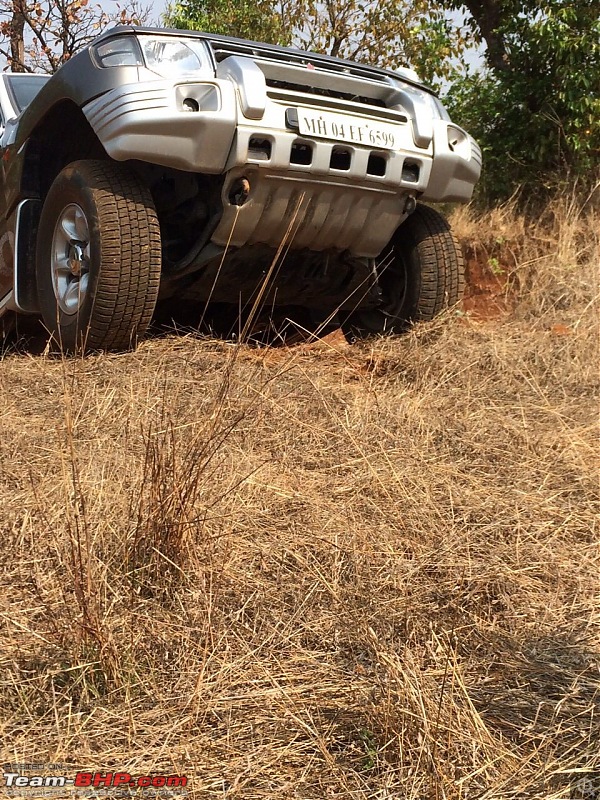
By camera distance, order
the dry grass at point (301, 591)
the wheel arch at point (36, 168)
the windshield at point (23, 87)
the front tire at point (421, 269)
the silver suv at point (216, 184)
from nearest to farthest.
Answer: the dry grass at point (301, 591), the silver suv at point (216, 184), the wheel arch at point (36, 168), the front tire at point (421, 269), the windshield at point (23, 87)

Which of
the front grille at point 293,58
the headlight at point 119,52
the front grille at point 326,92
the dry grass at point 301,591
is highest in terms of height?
the front grille at point 293,58

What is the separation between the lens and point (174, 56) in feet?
12.5

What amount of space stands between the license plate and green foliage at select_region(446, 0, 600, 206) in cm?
377

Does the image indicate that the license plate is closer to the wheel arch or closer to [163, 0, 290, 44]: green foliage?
the wheel arch

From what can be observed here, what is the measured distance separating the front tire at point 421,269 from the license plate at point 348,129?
79cm

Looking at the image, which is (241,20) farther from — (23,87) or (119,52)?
(119,52)

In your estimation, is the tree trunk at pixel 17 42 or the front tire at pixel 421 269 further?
the tree trunk at pixel 17 42

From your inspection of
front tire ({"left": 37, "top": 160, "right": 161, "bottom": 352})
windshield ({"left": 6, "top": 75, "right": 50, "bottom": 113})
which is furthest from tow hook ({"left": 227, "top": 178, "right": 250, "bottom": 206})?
windshield ({"left": 6, "top": 75, "right": 50, "bottom": 113})

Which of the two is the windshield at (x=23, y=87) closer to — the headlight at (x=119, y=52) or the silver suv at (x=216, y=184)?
the silver suv at (x=216, y=184)

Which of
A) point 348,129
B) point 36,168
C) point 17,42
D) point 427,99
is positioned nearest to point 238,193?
point 348,129

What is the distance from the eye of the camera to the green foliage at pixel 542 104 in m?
7.16

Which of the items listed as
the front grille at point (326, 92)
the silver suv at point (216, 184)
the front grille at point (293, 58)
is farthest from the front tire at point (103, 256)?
the front grille at point (326, 92)

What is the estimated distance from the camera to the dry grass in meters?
1.67

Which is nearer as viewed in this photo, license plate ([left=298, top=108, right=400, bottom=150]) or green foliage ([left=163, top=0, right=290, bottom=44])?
license plate ([left=298, top=108, right=400, bottom=150])
